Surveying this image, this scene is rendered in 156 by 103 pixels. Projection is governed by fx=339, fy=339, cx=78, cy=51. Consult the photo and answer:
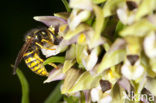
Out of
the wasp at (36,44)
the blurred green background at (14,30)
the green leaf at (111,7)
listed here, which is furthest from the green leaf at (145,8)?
the blurred green background at (14,30)

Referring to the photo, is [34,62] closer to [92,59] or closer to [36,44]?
[36,44]

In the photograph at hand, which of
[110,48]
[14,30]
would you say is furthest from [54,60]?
[14,30]

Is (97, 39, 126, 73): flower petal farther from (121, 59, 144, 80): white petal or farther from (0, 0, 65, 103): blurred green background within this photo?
(0, 0, 65, 103): blurred green background

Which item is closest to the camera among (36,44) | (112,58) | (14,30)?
(112,58)

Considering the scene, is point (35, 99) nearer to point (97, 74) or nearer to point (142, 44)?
point (97, 74)

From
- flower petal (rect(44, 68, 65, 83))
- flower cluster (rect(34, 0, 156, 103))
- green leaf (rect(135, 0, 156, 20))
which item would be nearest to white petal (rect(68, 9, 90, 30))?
flower cluster (rect(34, 0, 156, 103))

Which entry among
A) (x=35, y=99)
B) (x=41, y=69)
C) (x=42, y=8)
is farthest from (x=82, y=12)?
(x=35, y=99)
